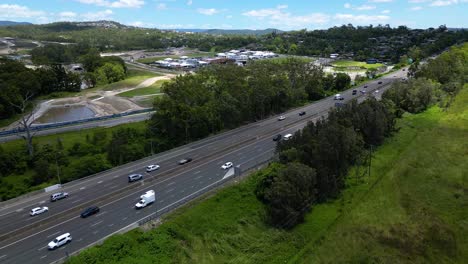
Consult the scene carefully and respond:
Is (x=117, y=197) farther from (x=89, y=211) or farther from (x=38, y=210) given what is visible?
(x=38, y=210)

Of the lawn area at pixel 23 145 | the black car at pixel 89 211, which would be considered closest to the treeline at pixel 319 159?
the black car at pixel 89 211

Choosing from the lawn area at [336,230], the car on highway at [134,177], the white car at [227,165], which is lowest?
the lawn area at [336,230]

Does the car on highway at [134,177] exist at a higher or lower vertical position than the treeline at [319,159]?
lower

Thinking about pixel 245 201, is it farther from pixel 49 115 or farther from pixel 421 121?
pixel 49 115

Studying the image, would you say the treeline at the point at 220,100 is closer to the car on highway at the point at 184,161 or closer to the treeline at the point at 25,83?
the car on highway at the point at 184,161

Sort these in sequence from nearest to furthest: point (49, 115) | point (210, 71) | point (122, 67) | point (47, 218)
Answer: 1. point (47, 218)
2. point (210, 71)
3. point (49, 115)
4. point (122, 67)

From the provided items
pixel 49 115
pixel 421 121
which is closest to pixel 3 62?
pixel 49 115

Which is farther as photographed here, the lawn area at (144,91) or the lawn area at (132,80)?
the lawn area at (132,80)
